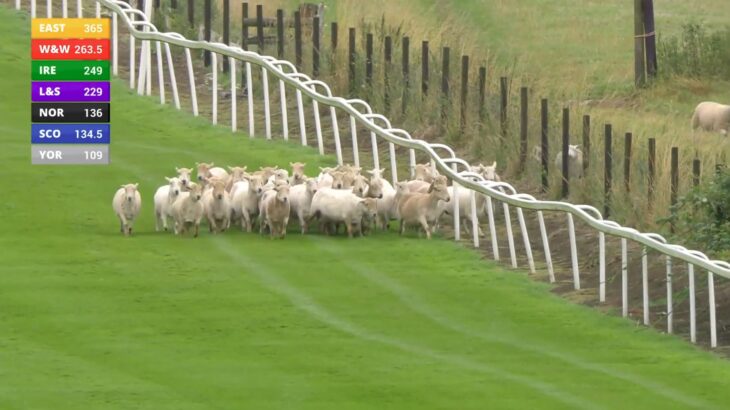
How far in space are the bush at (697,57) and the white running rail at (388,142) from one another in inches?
389

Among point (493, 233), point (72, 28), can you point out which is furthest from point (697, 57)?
point (493, 233)

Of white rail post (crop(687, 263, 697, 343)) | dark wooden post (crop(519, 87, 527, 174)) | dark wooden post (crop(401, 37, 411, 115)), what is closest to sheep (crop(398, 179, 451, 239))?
dark wooden post (crop(519, 87, 527, 174))

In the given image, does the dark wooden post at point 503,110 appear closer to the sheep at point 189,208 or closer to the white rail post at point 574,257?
the sheep at point 189,208

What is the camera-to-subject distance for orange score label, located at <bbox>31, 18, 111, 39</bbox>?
37312mm

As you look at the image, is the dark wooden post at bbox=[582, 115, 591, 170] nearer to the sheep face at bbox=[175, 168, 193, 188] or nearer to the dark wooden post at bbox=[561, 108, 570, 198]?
the dark wooden post at bbox=[561, 108, 570, 198]

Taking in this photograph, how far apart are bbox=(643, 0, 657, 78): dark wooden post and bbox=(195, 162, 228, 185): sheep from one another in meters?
14.8

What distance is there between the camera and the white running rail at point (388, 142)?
22859 millimetres

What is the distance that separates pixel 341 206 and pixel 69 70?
9.63m

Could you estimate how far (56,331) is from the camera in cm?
2170

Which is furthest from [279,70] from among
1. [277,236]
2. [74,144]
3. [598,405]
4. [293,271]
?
[598,405]

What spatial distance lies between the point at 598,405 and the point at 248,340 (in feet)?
13.9

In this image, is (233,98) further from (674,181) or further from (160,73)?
(674,181)

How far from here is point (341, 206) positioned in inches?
1081
